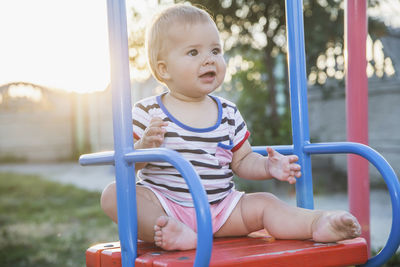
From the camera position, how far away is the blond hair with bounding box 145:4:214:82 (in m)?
1.45

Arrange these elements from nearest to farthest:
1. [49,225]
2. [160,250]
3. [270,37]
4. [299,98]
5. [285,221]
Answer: [160,250] < [285,221] < [299,98] < [49,225] < [270,37]

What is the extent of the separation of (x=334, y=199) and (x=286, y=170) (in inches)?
152

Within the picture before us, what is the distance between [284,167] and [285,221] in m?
0.15

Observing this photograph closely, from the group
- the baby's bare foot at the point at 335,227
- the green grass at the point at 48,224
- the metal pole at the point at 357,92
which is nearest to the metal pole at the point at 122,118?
the baby's bare foot at the point at 335,227

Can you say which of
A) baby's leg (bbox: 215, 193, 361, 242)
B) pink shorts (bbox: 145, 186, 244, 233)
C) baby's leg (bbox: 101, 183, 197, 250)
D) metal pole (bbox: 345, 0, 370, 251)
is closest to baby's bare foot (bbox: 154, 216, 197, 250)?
baby's leg (bbox: 101, 183, 197, 250)

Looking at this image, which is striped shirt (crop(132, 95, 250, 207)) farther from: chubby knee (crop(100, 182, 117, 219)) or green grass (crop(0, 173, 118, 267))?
green grass (crop(0, 173, 118, 267))

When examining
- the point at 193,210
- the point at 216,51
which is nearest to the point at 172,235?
the point at 193,210

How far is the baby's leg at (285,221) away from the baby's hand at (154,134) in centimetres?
32

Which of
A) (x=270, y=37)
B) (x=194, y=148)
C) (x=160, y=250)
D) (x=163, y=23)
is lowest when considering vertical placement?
(x=160, y=250)

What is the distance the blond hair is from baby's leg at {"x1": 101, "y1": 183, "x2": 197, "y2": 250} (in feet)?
1.24

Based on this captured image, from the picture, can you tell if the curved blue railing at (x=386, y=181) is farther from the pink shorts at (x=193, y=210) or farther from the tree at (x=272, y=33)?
the tree at (x=272, y=33)

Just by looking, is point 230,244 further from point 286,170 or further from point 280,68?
point 280,68

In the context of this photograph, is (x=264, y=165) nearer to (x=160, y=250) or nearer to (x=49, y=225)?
(x=160, y=250)

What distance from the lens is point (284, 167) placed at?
1.42 meters
